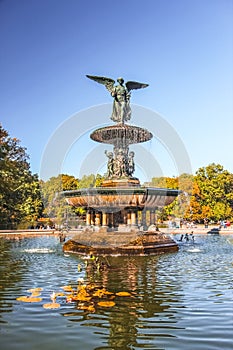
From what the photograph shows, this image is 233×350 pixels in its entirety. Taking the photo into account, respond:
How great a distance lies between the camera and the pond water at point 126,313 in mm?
5207

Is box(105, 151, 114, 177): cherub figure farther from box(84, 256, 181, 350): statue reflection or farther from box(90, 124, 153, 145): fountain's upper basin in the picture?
box(84, 256, 181, 350): statue reflection

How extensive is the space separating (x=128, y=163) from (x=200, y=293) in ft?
44.9

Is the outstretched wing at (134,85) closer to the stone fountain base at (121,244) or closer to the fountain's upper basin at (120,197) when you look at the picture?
the fountain's upper basin at (120,197)

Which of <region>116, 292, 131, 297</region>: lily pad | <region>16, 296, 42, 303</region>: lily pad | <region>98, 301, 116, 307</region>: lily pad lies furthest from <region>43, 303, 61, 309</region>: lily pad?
<region>116, 292, 131, 297</region>: lily pad

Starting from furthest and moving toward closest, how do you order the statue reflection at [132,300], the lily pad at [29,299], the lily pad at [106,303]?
the lily pad at [29,299] → the lily pad at [106,303] → the statue reflection at [132,300]

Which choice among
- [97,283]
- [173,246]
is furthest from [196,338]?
[173,246]

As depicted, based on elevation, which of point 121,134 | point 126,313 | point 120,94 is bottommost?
point 126,313

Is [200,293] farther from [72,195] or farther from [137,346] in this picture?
[72,195]

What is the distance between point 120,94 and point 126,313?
16744mm

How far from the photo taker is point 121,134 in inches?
821

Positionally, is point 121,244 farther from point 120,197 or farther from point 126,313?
point 126,313

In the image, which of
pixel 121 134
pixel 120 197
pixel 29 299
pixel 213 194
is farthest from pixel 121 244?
pixel 213 194

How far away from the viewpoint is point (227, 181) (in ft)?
180

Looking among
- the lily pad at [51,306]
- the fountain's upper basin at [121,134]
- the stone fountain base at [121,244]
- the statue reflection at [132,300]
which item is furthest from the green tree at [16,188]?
the lily pad at [51,306]
